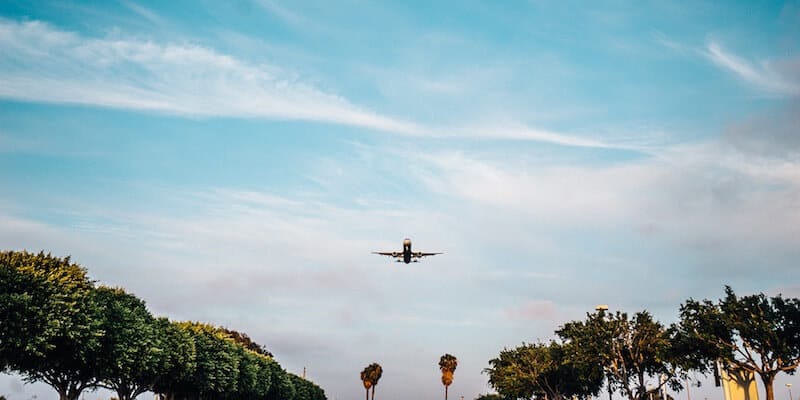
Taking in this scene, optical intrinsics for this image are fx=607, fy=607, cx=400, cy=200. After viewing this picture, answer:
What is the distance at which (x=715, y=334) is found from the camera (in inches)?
1847

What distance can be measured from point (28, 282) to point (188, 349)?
21.5 metres

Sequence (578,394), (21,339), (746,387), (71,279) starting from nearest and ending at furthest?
1. (21,339)
2. (71,279)
3. (746,387)
4. (578,394)

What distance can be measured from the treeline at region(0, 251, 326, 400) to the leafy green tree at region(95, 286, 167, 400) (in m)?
0.07

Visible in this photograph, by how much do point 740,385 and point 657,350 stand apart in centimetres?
900

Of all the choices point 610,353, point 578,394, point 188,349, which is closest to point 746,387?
point 610,353

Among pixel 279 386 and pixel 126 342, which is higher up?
pixel 126 342

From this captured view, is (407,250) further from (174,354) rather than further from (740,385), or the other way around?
(740,385)

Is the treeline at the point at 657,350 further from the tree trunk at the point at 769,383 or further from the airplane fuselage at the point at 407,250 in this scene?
the airplane fuselage at the point at 407,250

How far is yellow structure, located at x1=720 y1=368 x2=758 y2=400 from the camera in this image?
151 ft

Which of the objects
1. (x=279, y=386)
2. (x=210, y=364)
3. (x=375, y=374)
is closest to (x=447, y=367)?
(x=375, y=374)

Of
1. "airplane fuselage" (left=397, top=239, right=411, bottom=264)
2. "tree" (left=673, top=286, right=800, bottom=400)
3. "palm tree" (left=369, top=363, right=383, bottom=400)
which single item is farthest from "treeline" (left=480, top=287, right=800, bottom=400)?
"palm tree" (left=369, top=363, right=383, bottom=400)

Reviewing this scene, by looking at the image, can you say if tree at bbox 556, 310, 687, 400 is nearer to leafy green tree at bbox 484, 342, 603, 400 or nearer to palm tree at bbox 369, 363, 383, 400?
leafy green tree at bbox 484, 342, 603, 400

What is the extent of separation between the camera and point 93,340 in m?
38.7

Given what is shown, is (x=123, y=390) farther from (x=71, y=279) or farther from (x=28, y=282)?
(x=28, y=282)
